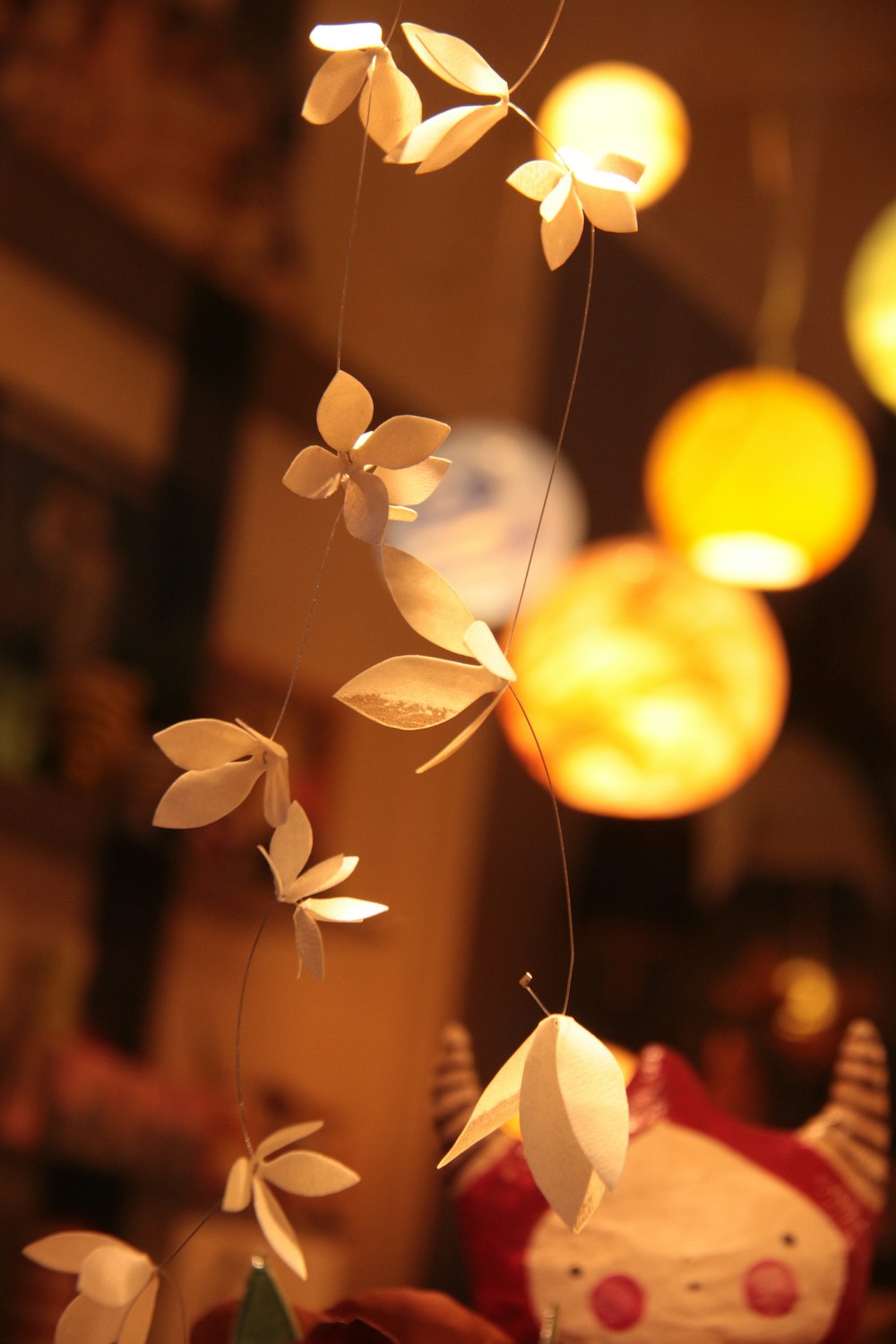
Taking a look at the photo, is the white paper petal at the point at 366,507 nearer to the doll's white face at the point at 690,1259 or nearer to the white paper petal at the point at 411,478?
the white paper petal at the point at 411,478

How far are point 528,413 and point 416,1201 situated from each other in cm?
182

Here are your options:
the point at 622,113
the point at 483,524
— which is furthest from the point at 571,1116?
the point at 483,524

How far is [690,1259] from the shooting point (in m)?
0.58

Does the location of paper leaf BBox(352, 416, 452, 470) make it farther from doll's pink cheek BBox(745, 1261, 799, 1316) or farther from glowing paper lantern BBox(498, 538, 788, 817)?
glowing paper lantern BBox(498, 538, 788, 817)

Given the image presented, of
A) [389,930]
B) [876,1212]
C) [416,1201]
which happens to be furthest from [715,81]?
[876,1212]

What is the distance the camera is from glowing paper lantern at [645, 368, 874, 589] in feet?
6.81

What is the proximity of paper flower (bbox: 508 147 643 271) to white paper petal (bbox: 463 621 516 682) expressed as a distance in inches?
4.4

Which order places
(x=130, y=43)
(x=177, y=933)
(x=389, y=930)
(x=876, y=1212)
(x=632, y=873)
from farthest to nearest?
(x=632, y=873) < (x=389, y=930) < (x=177, y=933) < (x=130, y=43) < (x=876, y=1212)

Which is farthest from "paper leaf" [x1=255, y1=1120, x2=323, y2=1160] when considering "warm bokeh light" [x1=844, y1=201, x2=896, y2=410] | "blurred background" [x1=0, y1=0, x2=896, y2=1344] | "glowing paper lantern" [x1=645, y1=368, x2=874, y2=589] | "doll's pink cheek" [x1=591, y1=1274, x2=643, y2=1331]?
"glowing paper lantern" [x1=645, y1=368, x2=874, y2=589]

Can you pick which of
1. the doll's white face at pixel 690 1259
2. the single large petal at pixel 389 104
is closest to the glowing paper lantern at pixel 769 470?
the doll's white face at pixel 690 1259

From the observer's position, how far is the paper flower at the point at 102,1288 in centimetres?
41

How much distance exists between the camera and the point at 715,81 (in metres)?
3.61

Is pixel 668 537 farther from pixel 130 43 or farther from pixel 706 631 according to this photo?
pixel 130 43

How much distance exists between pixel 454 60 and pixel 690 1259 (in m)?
0.44
